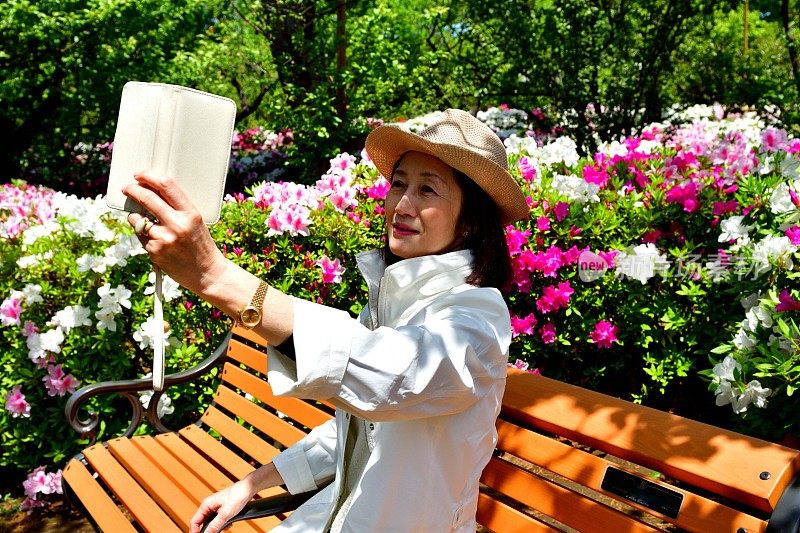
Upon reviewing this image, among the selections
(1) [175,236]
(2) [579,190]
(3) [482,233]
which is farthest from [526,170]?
(1) [175,236]

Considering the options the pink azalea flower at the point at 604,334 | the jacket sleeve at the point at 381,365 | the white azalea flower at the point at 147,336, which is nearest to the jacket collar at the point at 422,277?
the jacket sleeve at the point at 381,365

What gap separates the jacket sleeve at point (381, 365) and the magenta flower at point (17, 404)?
307 centimetres

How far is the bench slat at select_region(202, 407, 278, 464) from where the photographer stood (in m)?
2.98

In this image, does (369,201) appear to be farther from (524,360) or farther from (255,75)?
(255,75)

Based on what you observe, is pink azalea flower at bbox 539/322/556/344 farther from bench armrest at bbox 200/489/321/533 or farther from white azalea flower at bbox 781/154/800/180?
bench armrest at bbox 200/489/321/533

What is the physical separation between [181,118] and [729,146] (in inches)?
130

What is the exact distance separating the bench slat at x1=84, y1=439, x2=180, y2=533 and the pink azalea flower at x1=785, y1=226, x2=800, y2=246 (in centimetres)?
231

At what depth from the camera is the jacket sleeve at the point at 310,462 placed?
220 cm

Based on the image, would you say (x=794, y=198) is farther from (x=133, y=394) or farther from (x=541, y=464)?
(x=133, y=394)

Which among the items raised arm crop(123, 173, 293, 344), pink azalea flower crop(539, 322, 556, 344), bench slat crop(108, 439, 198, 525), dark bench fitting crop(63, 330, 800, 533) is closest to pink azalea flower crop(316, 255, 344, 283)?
dark bench fitting crop(63, 330, 800, 533)

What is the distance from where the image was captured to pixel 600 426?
186cm

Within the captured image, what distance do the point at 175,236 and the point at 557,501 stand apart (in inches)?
48.4

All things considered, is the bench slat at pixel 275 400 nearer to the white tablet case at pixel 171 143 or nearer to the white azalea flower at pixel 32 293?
the white azalea flower at pixel 32 293

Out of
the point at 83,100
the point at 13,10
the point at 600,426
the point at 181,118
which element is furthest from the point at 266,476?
the point at 83,100
